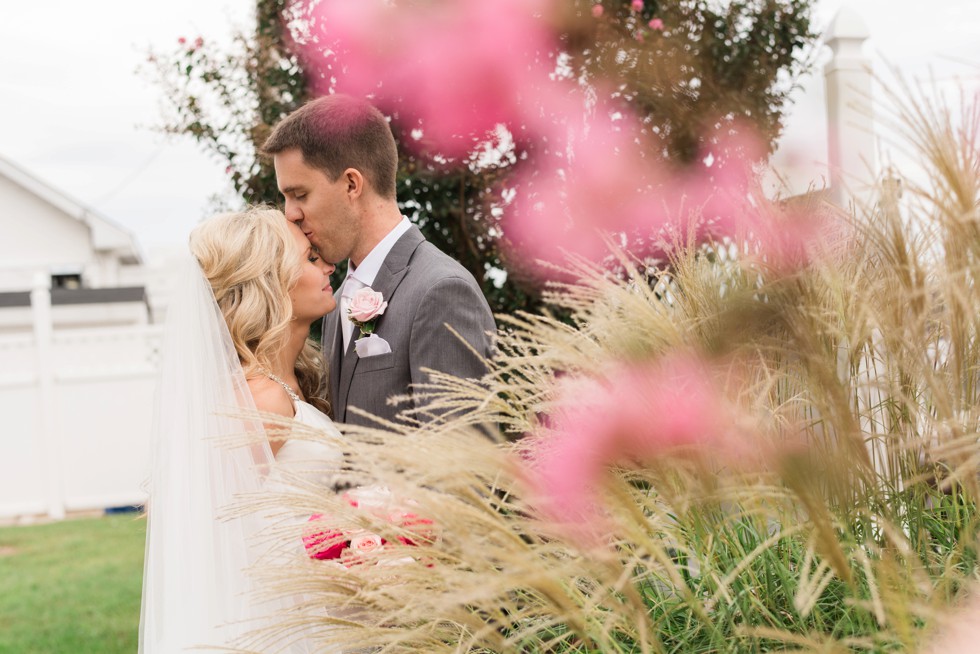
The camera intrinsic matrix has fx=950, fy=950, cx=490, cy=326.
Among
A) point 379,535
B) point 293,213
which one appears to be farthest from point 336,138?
point 379,535

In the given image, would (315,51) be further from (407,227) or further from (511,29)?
(407,227)

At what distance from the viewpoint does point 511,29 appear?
14.1 ft

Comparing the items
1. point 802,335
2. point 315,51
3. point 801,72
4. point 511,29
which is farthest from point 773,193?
point 801,72

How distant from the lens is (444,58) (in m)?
4.30

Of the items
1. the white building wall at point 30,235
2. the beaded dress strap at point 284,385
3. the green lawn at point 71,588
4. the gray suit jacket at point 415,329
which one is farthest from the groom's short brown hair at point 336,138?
the white building wall at point 30,235

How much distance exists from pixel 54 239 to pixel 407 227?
57.9ft

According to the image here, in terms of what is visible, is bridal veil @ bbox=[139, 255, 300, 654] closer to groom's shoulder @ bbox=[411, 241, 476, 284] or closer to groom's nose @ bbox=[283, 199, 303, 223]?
groom's nose @ bbox=[283, 199, 303, 223]

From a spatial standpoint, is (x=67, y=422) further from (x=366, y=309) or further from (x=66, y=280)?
(x=366, y=309)

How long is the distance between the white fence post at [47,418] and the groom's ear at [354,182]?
10.2m

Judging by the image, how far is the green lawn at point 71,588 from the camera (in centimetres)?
641

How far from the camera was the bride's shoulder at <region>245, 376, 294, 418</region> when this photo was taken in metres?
3.05

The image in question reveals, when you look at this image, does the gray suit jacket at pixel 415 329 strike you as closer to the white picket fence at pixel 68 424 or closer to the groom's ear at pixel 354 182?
the groom's ear at pixel 354 182

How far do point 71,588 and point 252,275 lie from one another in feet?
18.8

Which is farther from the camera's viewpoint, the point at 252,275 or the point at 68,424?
the point at 68,424
